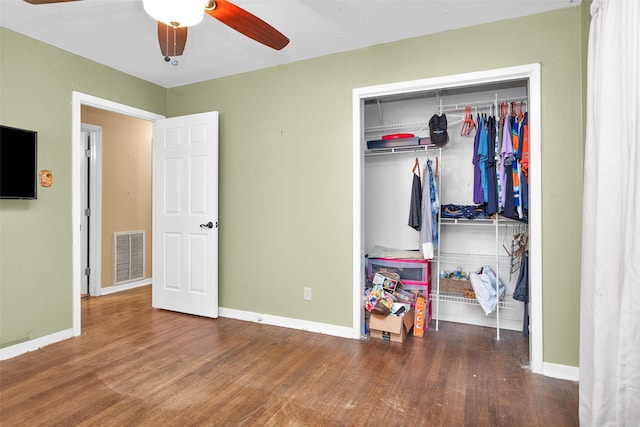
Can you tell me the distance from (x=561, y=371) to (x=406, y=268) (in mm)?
1400

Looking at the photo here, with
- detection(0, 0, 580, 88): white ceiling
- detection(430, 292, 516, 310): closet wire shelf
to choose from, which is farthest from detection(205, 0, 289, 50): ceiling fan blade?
detection(430, 292, 516, 310): closet wire shelf

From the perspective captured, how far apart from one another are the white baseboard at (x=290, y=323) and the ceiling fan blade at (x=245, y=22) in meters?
2.32

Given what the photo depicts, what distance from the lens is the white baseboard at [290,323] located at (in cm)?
317

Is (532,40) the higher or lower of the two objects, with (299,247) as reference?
higher

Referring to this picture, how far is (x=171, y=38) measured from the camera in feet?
6.86

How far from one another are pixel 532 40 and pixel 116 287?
5.33 meters

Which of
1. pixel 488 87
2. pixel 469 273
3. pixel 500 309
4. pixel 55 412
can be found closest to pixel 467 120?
pixel 488 87

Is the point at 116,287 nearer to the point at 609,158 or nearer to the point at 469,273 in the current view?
the point at 469,273

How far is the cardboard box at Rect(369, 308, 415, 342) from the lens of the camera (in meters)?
3.00

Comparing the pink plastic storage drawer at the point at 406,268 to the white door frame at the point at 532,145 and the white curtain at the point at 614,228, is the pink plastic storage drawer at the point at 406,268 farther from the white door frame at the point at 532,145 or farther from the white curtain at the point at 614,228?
the white curtain at the point at 614,228

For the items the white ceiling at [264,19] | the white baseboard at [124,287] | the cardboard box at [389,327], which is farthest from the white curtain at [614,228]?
the white baseboard at [124,287]

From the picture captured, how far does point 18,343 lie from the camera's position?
2783 millimetres

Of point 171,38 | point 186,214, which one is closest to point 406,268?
point 186,214

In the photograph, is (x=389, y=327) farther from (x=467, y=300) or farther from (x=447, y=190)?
(x=447, y=190)
